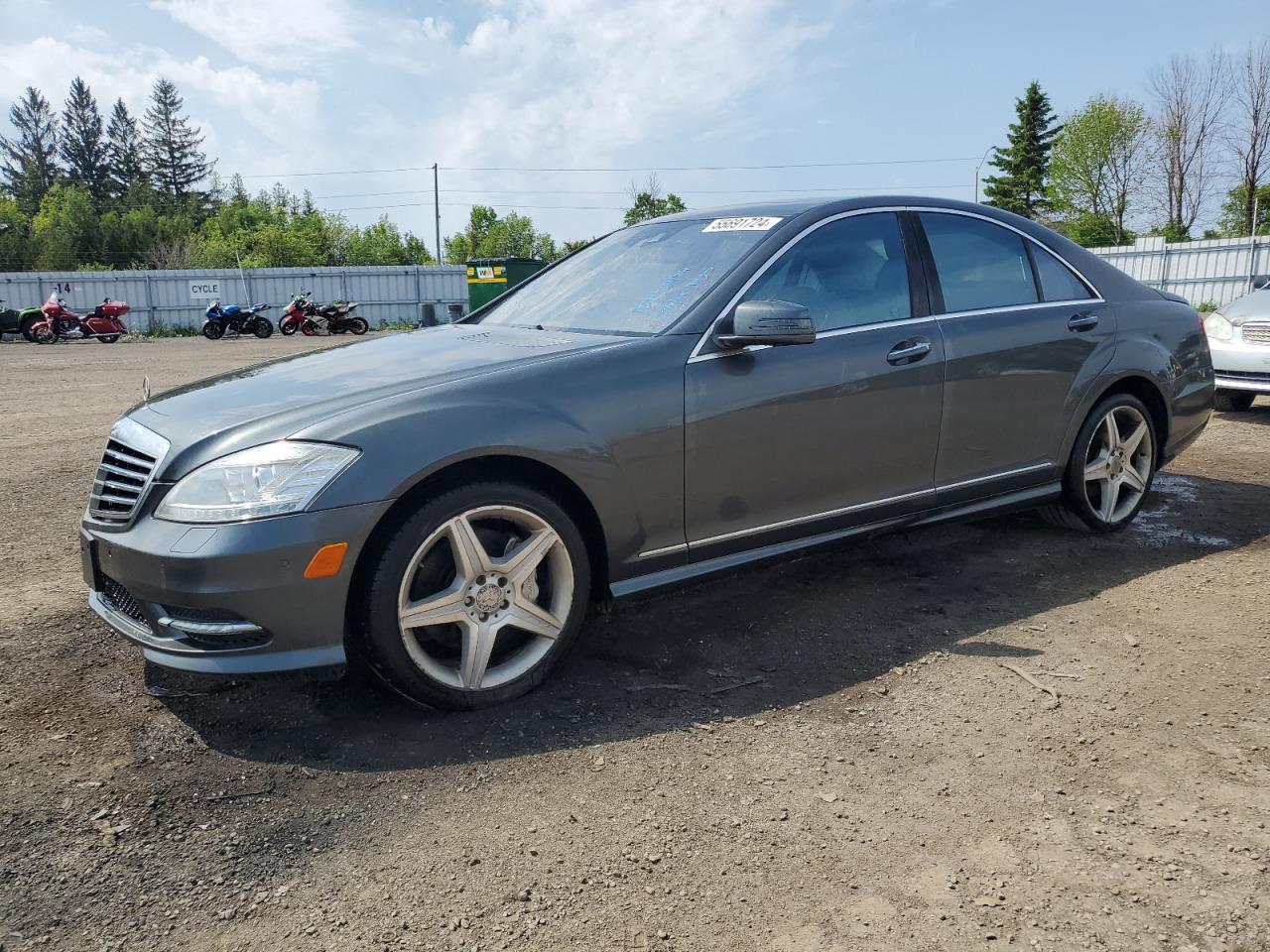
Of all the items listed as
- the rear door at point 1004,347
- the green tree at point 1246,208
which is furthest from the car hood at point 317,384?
the green tree at point 1246,208

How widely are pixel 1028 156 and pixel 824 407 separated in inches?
2734

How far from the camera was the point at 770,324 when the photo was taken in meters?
3.23

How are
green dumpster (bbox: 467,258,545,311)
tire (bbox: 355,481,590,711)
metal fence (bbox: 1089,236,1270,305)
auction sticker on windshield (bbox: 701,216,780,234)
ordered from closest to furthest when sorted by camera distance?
1. tire (bbox: 355,481,590,711)
2. auction sticker on windshield (bbox: 701,216,780,234)
3. green dumpster (bbox: 467,258,545,311)
4. metal fence (bbox: 1089,236,1270,305)

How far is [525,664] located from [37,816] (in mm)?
1361

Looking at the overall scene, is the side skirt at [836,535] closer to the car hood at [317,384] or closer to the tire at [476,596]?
the tire at [476,596]

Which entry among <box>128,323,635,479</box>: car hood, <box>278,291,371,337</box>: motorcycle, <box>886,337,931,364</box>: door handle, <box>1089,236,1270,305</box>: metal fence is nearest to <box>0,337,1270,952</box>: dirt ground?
<box>128,323,635,479</box>: car hood

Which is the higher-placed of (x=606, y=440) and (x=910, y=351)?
(x=910, y=351)

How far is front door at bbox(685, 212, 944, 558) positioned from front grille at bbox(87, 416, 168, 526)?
169cm

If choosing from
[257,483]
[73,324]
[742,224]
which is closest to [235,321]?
[73,324]

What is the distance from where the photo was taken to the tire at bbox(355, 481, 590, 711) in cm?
278

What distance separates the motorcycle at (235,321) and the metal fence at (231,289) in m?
5.32

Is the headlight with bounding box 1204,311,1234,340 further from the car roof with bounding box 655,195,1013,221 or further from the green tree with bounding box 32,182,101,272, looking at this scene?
the green tree with bounding box 32,182,101,272

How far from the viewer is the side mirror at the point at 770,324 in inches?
127

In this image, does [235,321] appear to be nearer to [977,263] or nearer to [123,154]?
[977,263]
